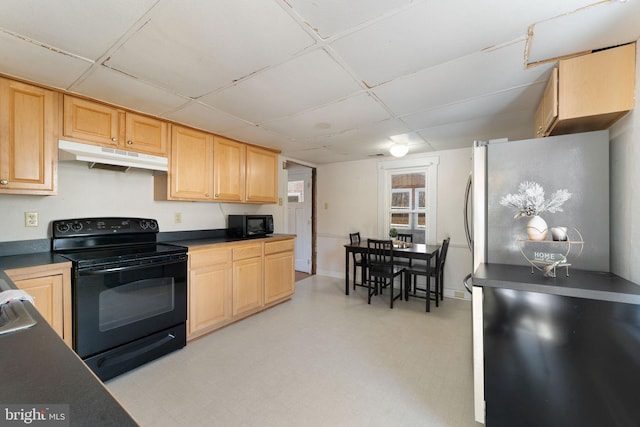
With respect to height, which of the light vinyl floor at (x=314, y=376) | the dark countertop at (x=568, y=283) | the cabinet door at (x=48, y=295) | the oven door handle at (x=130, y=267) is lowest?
the light vinyl floor at (x=314, y=376)

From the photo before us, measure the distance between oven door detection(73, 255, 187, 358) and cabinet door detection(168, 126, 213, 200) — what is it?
0.77m

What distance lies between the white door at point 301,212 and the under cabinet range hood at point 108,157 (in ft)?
9.98

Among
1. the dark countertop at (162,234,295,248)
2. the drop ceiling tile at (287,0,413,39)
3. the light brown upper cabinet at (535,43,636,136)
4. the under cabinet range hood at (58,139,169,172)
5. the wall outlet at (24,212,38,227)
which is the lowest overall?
the dark countertop at (162,234,295,248)

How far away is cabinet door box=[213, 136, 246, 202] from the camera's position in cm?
309

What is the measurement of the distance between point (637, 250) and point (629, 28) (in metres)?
1.14

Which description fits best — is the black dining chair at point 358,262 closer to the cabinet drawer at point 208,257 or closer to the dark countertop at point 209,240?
the dark countertop at point 209,240

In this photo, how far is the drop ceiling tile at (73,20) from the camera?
121 centimetres

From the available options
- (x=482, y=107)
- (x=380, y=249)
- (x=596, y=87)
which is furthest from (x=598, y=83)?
(x=380, y=249)

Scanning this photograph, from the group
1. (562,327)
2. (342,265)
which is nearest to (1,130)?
(562,327)

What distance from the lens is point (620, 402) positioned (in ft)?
4.08

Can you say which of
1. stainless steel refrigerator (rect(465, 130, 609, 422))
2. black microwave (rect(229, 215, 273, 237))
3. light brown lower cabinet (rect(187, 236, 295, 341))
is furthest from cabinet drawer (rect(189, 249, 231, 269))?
stainless steel refrigerator (rect(465, 130, 609, 422))

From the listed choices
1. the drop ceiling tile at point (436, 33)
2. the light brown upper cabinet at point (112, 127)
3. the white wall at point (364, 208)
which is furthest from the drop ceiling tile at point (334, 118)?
the white wall at point (364, 208)

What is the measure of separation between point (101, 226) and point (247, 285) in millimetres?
1520

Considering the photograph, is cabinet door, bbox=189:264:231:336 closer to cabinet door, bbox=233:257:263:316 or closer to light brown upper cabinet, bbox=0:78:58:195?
cabinet door, bbox=233:257:263:316
